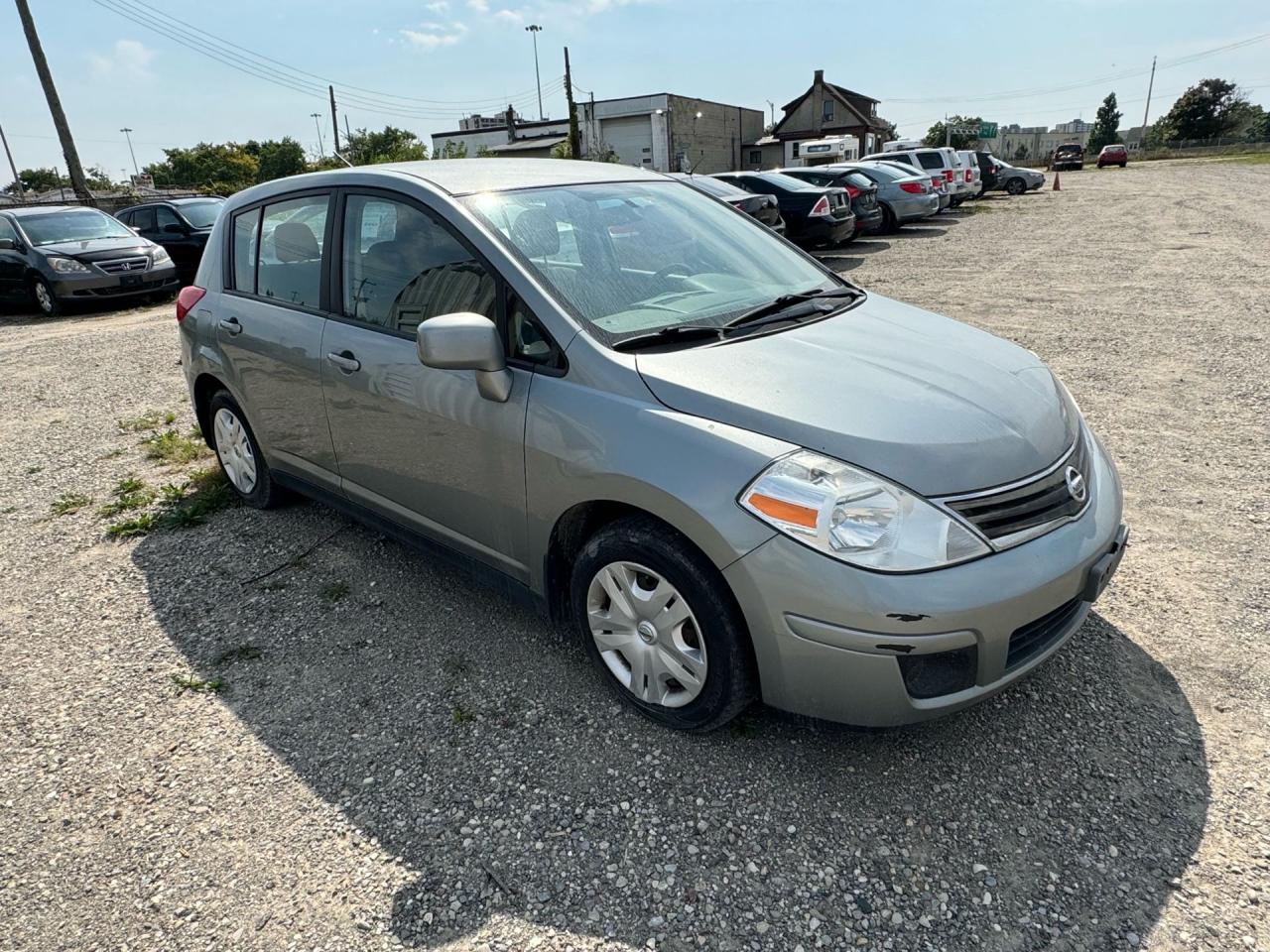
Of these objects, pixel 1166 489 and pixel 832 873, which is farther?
pixel 1166 489

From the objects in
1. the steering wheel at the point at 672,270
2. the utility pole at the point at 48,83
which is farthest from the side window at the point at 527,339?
the utility pole at the point at 48,83

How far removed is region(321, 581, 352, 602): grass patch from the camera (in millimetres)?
3656

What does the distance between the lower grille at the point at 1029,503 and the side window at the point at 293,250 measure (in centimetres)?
282

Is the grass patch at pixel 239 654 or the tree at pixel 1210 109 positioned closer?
the grass patch at pixel 239 654

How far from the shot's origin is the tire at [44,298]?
1206 centimetres

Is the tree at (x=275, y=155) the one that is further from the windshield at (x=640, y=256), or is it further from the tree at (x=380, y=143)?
the windshield at (x=640, y=256)

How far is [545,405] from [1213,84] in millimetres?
90485

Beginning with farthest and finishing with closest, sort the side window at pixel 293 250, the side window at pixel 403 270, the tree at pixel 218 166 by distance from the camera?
the tree at pixel 218 166 → the side window at pixel 293 250 → the side window at pixel 403 270

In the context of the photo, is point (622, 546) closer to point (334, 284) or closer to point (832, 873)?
point (832, 873)

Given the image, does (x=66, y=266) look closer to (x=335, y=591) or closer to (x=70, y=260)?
(x=70, y=260)

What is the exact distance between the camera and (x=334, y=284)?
347 cm

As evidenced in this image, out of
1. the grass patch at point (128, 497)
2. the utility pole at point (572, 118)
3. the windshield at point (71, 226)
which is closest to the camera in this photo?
the grass patch at point (128, 497)

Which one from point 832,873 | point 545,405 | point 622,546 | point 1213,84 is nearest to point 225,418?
point 545,405

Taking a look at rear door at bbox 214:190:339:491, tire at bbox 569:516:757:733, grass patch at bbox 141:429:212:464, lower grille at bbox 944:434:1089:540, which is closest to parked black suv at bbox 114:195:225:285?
grass patch at bbox 141:429:212:464
